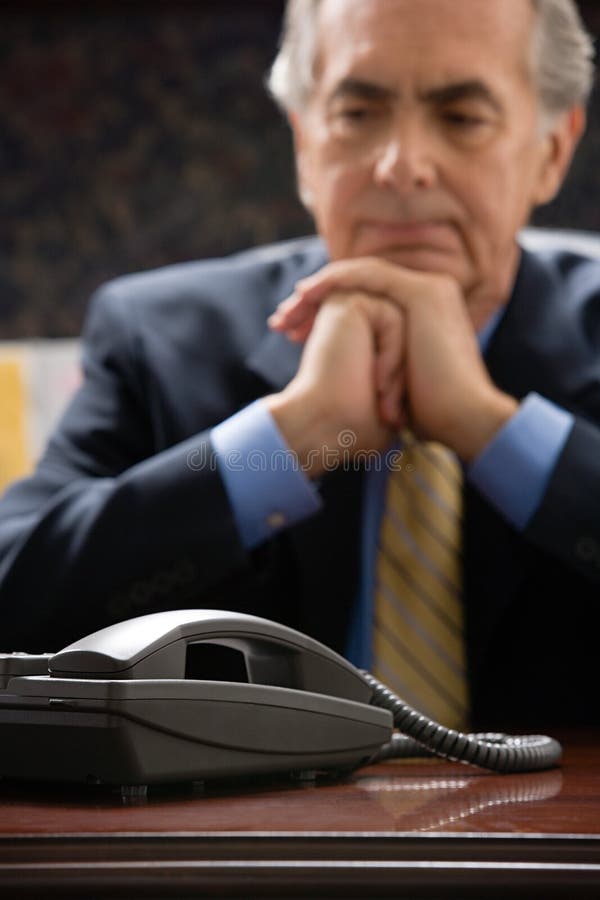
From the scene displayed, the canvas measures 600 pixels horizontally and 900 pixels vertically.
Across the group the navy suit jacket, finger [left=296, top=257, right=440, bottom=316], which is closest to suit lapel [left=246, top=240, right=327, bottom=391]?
the navy suit jacket

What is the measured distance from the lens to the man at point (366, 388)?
1.01 metres

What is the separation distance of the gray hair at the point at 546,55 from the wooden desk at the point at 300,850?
1.06 meters

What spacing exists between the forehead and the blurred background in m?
0.68

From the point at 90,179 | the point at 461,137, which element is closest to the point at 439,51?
the point at 461,137

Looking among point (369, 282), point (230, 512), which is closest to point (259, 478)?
point (230, 512)

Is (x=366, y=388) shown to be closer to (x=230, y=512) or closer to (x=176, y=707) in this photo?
(x=230, y=512)

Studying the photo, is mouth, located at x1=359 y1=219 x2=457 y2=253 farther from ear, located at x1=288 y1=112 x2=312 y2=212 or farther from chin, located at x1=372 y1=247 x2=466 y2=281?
ear, located at x1=288 y1=112 x2=312 y2=212

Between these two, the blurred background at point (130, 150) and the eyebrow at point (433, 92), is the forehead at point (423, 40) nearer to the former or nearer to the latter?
the eyebrow at point (433, 92)

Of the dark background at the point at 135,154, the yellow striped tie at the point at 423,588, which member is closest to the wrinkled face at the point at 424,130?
the yellow striped tie at the point at 423,588

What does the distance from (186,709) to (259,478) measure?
1.66 ft

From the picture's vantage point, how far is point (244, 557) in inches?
38.9

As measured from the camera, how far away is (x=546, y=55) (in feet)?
4.39

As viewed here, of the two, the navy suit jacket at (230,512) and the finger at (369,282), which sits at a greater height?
the finger at (369,282)

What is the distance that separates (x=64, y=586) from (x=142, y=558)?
0.25ft
